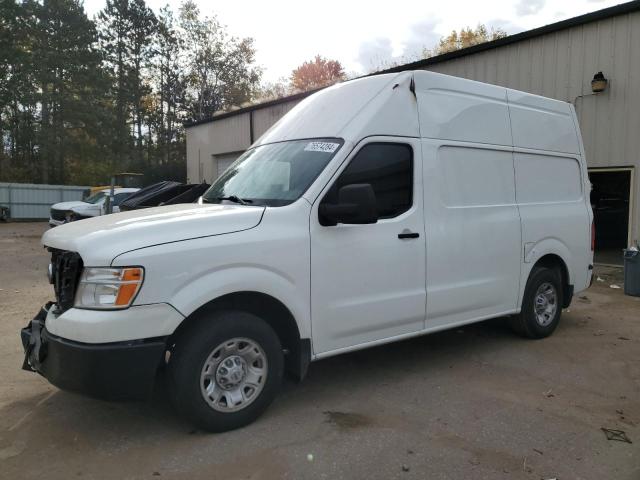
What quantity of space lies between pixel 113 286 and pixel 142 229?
411mm

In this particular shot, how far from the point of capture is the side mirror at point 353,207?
3.61 meters

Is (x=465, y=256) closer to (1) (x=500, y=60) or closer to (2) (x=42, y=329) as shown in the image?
(2) (x=42, y=329)

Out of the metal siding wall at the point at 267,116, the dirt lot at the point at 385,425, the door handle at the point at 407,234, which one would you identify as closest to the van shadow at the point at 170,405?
the dirt lot at the point at 385,425

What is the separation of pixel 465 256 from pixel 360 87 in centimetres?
176

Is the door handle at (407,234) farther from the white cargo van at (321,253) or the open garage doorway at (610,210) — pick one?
the open garage doorway at (610,210)

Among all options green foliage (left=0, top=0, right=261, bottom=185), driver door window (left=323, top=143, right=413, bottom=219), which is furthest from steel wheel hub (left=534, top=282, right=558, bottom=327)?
green foliage (left=0, top=0, right=261, bottom=185)

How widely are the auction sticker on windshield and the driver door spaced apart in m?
0.16

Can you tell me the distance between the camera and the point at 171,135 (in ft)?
159

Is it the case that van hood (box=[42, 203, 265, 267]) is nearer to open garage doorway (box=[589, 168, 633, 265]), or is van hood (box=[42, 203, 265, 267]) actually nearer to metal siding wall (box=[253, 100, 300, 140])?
open garage doorway (box=[589, 168, 633, 265])

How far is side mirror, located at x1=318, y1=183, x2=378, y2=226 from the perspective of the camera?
3611mm

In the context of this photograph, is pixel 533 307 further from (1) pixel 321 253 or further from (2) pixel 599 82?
(2) pixel 599 82

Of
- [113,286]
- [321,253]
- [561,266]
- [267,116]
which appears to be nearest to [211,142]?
[267,116]

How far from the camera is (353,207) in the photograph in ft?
11.9

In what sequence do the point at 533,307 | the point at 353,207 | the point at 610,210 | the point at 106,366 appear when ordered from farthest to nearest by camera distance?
the point at 610,210
the point at 533,307
the point at 353,207
the point at 106,366
